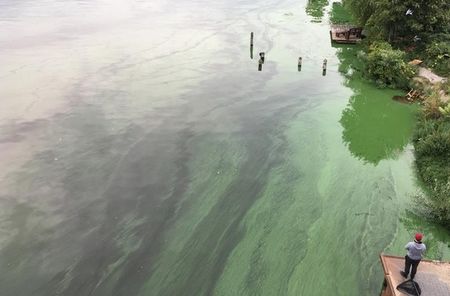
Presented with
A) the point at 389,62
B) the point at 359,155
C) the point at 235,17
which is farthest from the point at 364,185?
the point at 235,17

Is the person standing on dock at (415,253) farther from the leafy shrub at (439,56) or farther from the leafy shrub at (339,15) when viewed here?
the leafy shrub at (339,15)

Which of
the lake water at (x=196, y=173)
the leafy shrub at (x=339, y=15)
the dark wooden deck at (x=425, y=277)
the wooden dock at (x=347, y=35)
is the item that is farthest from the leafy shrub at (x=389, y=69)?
the dark wooden deck at (x=425, y=277)

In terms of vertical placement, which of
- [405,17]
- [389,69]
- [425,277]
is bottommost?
[425,277]

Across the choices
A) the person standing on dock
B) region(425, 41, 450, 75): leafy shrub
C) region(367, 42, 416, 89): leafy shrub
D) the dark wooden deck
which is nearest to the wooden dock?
region(425, 41, 450, 75): leafy shrub

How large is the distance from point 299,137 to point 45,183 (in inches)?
431

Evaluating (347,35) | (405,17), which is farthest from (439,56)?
(347,35)

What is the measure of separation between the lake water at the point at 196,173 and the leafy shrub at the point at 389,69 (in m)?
0.91

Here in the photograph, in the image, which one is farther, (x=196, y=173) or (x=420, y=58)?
(x=420, y=58)

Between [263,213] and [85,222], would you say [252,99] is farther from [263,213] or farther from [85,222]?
[85,222]

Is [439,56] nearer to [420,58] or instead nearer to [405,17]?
[420,58]

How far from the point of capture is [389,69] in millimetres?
24703

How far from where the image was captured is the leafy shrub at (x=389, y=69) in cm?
2455

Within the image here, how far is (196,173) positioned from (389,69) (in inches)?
569

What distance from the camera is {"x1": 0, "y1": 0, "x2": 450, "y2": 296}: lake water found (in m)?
12.2
